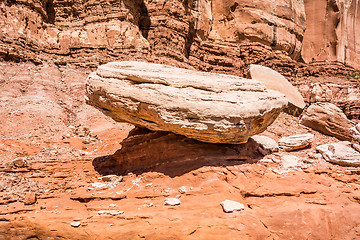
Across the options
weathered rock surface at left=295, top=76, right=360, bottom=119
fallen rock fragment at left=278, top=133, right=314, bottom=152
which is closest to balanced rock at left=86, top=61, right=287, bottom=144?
fallen rock fragment at left=278, top=133, right=314, bottom=152

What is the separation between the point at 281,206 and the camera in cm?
379

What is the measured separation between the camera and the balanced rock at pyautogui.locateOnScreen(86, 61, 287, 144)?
4.21m

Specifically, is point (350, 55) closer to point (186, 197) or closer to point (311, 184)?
point (311, 184)

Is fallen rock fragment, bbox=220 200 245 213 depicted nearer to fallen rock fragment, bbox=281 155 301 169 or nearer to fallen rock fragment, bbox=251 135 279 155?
fallen rock fragment, bbox=281 155 301 169

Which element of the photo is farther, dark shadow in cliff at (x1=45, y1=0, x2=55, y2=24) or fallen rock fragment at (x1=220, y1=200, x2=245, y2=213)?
dark shadow in cliff at (x1=45, y1=0, x2=55, y2=24)

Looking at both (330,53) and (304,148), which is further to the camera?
(330,53)

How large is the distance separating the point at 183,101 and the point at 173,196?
5.72ft

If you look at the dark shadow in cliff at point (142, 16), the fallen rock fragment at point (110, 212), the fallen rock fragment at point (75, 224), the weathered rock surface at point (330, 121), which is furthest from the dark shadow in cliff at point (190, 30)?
the fallen rock fragment at point (75, 224)

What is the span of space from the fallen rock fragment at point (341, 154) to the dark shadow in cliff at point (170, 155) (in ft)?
5.57

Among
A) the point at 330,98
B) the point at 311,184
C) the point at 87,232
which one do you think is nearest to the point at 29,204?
the point at 87,232

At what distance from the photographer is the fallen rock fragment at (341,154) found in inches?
207

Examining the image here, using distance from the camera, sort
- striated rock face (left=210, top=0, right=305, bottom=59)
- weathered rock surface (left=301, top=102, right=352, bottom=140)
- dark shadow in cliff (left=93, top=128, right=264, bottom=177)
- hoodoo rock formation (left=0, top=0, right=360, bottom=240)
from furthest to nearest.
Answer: striated rock face (left=210, top=0, right=305, bottom=59), weathered rock surface (left=301, top=102, right=352, bottom=140), dark shadow in cliff (left=93, top=128, right=264, bottom=177), hoodoo rock formation (left=0, top=0, right=360, bottom=240)

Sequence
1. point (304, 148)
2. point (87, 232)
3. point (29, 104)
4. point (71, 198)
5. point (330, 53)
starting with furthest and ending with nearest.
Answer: point (330, 53), point (29, 104), point (304, 148), point (71, 198), point (87, 232)

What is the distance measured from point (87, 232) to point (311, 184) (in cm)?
420
